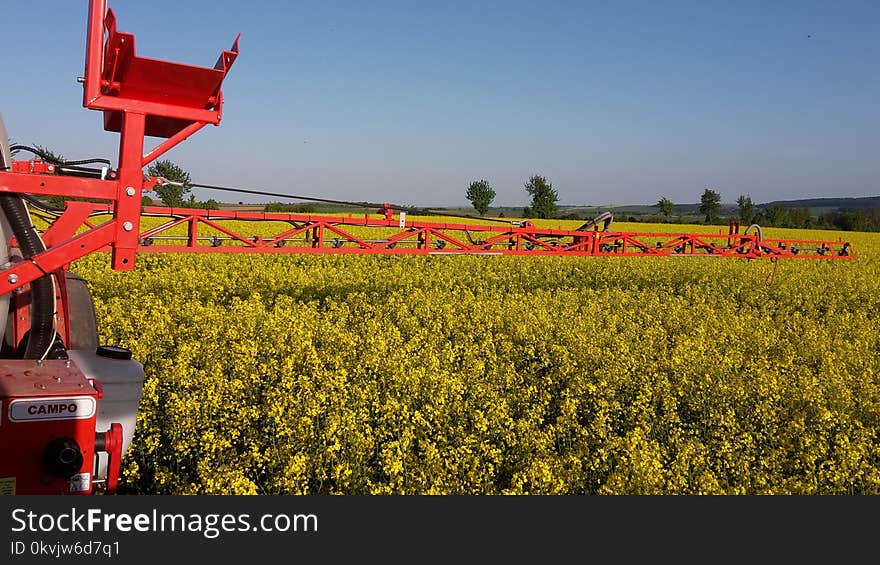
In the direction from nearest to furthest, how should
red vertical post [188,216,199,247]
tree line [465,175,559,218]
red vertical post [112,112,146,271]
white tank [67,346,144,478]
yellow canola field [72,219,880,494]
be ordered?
red vertical post [112,112,146,271]
white tank [67,346,144,478]
yellow canola field [72,219,880,494]
red vertical post [188,216,199,247]
tree line [465,175,559,218]

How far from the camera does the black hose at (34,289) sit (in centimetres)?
327

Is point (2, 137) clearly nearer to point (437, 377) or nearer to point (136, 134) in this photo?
point (136, 134)

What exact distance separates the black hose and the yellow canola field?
4.78 feet

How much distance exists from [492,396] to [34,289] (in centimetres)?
392

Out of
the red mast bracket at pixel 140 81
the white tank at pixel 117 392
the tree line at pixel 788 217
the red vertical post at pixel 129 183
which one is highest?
the tree line at pixel 788 217

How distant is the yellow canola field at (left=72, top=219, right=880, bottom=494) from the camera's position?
16.0 feet

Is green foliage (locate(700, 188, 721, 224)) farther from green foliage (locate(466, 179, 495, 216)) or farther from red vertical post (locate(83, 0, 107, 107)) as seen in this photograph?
red vertical post (locate(83, 0, 107, 107))

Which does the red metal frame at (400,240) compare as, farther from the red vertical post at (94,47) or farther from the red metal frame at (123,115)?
the red vertical post at (94,47)

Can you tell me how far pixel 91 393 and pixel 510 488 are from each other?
297 cm

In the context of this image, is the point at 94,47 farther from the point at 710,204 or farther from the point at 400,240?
the point at 710,204

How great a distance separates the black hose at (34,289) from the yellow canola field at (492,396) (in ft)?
4.78

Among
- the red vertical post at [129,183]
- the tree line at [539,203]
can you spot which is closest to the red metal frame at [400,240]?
the red vertical post at [129,183]

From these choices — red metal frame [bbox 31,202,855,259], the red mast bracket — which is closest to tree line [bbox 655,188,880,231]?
red metal frame [bbox 31,202,855,259]

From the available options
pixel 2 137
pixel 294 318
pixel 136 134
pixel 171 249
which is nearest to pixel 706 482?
pixel 136 134
